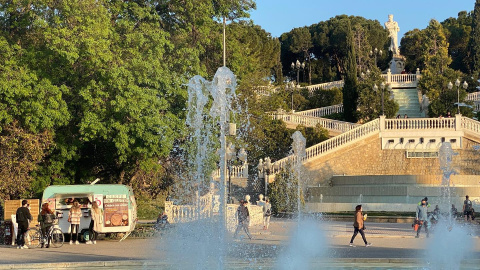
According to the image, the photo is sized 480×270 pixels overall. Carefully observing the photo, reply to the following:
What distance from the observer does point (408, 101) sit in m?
57.8

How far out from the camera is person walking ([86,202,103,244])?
2428cm

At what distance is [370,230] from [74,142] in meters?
11.4

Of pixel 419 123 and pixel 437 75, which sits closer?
pixel 419 123

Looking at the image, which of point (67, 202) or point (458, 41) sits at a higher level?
point (458, 41)

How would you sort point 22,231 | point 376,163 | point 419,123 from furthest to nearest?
point 419,123 < point 376,163 < point 22,231

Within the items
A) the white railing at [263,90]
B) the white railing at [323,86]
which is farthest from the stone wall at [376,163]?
the white railing at [323,86]

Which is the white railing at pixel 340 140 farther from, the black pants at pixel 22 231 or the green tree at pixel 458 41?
the green tree at pixel 458 41

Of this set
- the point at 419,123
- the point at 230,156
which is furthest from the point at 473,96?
the point at 230,156

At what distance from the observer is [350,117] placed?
173 feet

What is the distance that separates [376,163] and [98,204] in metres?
23.8

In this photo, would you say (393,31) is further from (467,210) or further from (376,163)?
(467,210)

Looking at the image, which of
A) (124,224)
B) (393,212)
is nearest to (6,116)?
(124,224)

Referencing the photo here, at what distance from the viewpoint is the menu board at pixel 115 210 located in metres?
24.7

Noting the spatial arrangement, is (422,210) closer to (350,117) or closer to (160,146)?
(160,146)
